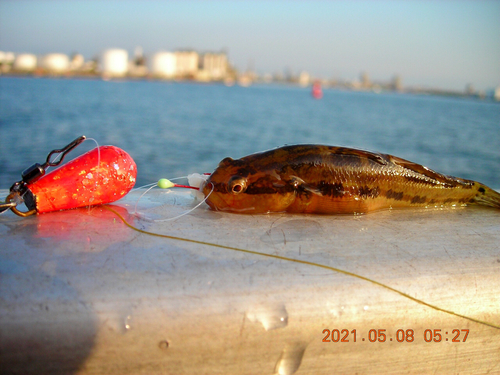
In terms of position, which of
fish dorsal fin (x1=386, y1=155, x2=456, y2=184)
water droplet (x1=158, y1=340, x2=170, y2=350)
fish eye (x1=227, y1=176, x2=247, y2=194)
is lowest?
water droplet (x1=158, y1=340, x2=170, y2=350)

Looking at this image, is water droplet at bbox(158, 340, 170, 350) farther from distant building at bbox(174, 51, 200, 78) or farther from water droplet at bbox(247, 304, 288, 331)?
distant building at bbox(174, 51, 200, 78)

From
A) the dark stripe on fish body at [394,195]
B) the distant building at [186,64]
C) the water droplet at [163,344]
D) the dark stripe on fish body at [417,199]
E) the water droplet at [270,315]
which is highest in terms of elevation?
the distant building at [186,64]

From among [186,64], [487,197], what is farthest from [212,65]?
[487,197]

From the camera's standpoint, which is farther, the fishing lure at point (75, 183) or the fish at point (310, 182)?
the fish at point (310, 182)

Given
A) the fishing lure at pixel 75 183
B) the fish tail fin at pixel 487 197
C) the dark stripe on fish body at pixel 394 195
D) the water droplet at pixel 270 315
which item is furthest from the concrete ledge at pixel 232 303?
the fish tail fin at pixel 487 197

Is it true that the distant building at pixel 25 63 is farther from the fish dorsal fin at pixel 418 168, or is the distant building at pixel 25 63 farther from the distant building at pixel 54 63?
the fish dorsal fin at pixel 418 168

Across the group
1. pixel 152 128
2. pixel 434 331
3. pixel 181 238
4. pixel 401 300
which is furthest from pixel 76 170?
pixel 152 128

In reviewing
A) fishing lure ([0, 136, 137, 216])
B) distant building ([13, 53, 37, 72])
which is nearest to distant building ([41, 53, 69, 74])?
distant building ([13, 53, 37, 72])
